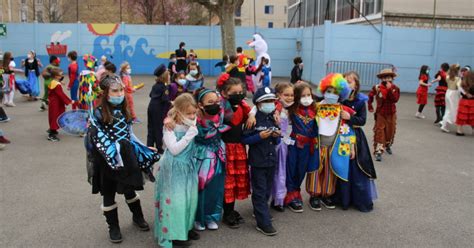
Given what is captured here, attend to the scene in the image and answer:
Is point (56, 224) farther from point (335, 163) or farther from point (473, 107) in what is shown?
point (473, 107)

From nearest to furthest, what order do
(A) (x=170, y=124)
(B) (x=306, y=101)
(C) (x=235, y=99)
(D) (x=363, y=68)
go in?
(A) (x=170, y=124)
(C) (x=235, y=99)
(B) (x=306, y=101)
(D) (x=363, y=68)

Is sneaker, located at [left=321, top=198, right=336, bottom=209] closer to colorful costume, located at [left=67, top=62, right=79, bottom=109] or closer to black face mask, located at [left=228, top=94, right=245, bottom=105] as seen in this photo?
black face mask, located at [left=228, top=94, right=245, bottom=105]

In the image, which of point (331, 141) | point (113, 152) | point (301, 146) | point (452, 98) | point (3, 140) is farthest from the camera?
point (452, 98)

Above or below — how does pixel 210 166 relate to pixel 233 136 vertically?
below

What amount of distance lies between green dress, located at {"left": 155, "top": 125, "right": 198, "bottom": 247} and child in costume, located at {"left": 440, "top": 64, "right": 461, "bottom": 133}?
28.1 feet

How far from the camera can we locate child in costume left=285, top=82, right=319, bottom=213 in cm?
506

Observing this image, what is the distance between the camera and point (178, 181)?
4.09 metres

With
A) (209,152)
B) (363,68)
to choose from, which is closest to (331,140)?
(209,152)

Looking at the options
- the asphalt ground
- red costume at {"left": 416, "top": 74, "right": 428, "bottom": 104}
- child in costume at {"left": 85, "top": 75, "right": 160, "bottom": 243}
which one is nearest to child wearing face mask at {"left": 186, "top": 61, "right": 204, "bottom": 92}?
the asphalt ground

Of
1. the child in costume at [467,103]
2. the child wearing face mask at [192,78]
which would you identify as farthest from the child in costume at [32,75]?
the child in costume at [467,103]

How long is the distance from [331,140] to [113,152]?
250 centimetres

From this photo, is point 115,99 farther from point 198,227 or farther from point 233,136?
point 198,227

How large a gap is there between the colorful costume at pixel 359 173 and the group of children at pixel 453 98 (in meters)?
6.08

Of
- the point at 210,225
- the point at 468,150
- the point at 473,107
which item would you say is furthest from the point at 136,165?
the point at 473,107
